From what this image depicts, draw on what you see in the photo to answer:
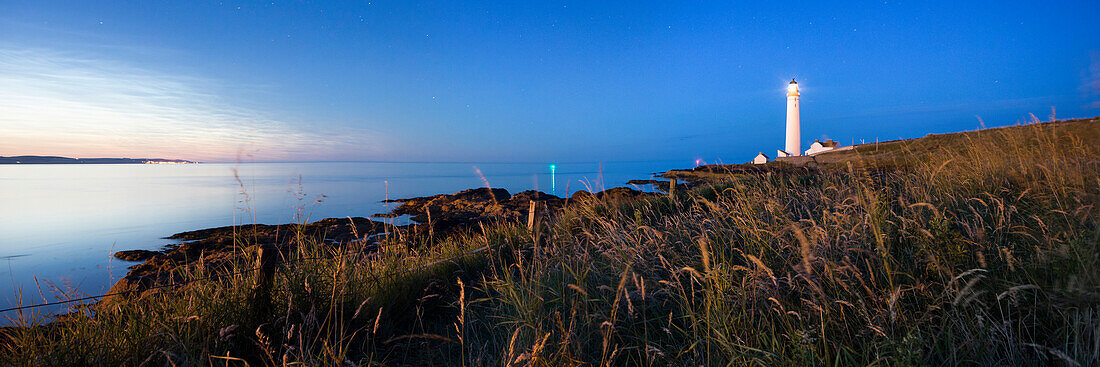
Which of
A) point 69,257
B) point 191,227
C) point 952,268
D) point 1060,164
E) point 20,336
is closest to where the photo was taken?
point 952,268

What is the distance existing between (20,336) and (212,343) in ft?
5.48

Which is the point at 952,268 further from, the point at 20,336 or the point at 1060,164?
the point at 20,336

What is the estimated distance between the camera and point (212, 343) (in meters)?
2.59

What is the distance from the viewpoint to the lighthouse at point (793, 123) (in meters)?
37.0

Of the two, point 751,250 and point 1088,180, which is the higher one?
point 1088,180

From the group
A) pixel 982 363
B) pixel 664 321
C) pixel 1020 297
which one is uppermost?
pixel 1020 297

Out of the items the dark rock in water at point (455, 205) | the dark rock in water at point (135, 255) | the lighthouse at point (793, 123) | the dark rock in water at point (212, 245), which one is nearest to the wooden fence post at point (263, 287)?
the dark rock in water at point (212, 245)

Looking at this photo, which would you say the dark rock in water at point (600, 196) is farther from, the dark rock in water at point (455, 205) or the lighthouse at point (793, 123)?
the lighthouse at point (793, 123)

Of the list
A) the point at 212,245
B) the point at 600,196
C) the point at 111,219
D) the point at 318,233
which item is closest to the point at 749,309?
the point at 600,196

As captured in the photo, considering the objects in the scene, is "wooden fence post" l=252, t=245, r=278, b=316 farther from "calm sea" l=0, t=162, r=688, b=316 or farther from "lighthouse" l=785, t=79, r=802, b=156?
"lighthouse" l=785, t=79, r=802, b=156

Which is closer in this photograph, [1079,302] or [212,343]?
[1079,302]

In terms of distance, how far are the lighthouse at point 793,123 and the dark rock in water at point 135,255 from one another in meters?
41.5

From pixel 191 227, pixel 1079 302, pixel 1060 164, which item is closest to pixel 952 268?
pixel 1079 302

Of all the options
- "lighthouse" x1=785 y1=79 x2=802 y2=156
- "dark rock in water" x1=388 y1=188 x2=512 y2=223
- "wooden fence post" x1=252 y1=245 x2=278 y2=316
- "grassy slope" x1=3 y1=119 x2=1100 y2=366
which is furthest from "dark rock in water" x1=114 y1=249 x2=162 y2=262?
"lighthouse" x1=785 y1=79 x2=802 y2=156
